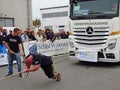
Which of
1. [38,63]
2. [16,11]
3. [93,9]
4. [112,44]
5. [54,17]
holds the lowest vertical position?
[38,63]

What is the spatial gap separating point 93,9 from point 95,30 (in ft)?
3.17

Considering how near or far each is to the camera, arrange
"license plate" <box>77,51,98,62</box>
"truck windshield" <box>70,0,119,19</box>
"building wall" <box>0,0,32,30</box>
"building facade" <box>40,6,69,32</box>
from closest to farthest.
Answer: "truck windshield" <box>70,0,119,19</box>, "license plate" <box>77,51,98,62</box>, "building wall" <box>0,0,32,30</box>, "building facade" <box>40,6,69,32</box>

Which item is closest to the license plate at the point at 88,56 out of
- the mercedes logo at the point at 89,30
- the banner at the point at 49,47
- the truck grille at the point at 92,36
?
the truck grille at the point at 92,36

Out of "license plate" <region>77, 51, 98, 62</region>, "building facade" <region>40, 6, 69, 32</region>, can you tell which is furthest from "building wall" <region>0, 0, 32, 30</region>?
"building facade" <region>40, 6, 69, 32</region>

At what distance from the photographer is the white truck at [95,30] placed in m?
10.8

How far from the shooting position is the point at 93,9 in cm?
1134

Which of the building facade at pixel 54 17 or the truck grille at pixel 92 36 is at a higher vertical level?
the building facade at pixel 54 17

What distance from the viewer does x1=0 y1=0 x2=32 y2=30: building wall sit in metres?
22.2

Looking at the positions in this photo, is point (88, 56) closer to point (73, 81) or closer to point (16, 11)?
point (73, 81)

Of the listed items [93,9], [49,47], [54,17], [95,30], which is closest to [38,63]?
[95,30]

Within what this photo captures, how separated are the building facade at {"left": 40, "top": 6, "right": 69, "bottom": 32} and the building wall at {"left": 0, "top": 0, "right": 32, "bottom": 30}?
22720 millimetres

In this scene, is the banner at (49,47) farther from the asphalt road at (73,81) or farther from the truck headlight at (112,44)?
the truck headlight at (112,44)

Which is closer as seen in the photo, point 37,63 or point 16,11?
point 37,63

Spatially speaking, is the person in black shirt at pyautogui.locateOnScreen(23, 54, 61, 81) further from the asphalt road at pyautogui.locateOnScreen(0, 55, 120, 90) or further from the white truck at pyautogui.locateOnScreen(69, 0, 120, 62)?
the white truck at pyautogui.locateOnScreen(69, 0, 120, 62)
